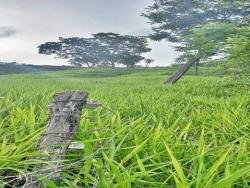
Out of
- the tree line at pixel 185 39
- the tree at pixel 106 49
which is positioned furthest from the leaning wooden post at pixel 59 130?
the tree at pixel 106 49

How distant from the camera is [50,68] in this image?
6062 centimetres

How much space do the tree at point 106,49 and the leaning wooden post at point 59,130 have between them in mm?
62128

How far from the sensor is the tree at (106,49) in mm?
65000

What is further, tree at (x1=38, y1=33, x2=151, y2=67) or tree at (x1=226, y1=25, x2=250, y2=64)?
tree at (x1=38, y1=33, x2=151, y2=67)

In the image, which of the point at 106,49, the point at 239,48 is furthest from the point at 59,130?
the point at 106,49

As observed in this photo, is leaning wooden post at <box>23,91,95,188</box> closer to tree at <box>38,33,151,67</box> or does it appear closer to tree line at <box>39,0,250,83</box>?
tree line at <box>39,0,250,83</box>

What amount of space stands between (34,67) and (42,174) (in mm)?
58758

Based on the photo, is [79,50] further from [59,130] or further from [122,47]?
[59,130]

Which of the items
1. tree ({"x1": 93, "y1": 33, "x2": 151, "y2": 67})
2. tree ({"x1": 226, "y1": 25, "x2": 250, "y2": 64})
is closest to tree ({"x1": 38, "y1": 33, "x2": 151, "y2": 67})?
tree ({"x1": 93, "y1": 33, "x2": 151, "y2": 67})

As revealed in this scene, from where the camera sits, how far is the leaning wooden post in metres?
2.04

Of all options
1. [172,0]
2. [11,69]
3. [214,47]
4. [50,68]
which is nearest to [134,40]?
[50,68]

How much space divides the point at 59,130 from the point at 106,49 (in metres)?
63.1

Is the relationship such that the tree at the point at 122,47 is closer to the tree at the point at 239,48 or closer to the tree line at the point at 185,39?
the tree line at the point at 185,39

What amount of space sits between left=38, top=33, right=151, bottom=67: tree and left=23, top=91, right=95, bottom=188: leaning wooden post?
6213cm
